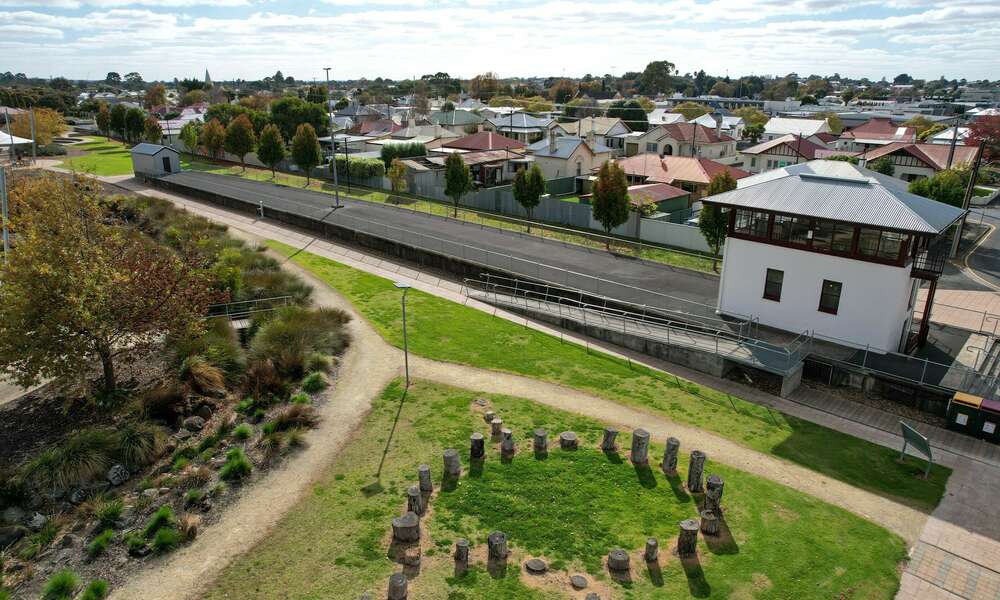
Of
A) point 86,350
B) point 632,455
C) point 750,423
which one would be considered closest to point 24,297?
point 86,350

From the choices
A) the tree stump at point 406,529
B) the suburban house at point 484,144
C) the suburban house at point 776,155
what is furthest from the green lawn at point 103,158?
the suburban house at point 776,155

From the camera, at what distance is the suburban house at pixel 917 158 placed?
5456 centimetres

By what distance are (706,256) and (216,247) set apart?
2756cm

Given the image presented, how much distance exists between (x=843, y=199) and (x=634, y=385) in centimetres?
1052

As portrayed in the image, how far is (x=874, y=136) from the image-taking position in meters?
80.7

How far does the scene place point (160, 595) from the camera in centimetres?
1252

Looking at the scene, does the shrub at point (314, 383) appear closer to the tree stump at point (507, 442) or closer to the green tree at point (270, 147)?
the tree stump at point (507, 442)

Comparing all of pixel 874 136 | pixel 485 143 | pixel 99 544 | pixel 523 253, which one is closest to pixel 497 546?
pixel 99 544

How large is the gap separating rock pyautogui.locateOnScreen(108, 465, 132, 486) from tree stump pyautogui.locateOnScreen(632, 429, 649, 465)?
1349 centimetres

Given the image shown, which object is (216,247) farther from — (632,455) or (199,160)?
(199,160)

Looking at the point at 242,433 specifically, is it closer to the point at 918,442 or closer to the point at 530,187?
the point at 918,442

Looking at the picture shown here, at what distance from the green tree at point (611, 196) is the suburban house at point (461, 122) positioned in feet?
173

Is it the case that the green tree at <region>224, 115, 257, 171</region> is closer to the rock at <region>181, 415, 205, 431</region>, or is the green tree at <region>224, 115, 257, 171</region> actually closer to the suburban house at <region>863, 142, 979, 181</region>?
the rock at <region>181, 415, 205, 431</region>

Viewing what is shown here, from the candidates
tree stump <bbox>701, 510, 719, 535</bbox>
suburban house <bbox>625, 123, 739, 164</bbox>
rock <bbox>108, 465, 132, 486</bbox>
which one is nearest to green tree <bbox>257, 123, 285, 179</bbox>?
suburban house <bbox>625, 123, 739, 164</bbox>
